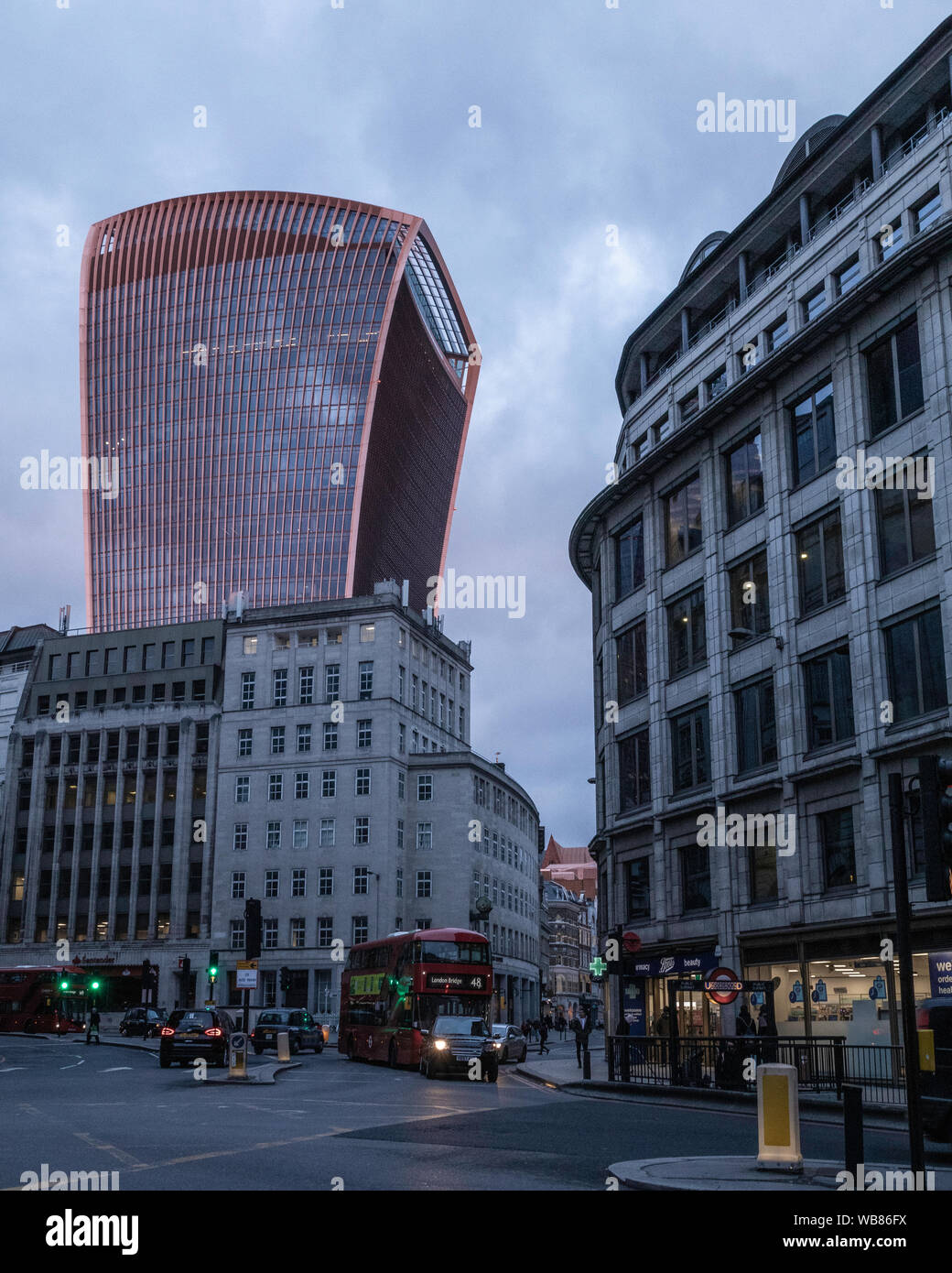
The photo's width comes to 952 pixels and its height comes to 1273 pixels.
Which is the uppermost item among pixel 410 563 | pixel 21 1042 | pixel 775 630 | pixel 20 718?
pixel 410 563

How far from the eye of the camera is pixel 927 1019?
56.4 feet

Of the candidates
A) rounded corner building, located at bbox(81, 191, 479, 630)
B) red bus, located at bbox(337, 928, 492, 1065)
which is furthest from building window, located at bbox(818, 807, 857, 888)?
rounded corner building, located at bbox(81, 191, 479, 630)

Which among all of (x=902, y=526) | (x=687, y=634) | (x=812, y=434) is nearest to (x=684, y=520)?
(x=687, y=634)

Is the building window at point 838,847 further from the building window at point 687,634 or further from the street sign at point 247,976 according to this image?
the street sign at point 247,976

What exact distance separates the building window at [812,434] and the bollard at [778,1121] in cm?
2517

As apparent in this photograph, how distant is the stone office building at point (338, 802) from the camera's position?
92062mm

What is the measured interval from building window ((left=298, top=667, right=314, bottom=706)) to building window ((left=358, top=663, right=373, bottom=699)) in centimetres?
419

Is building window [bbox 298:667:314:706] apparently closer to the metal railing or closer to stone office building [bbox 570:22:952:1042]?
stone office building [bbox 570:22:952:1042]

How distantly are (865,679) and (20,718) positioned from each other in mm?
89622

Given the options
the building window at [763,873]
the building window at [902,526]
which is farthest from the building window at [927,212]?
the building window at [763,873]
